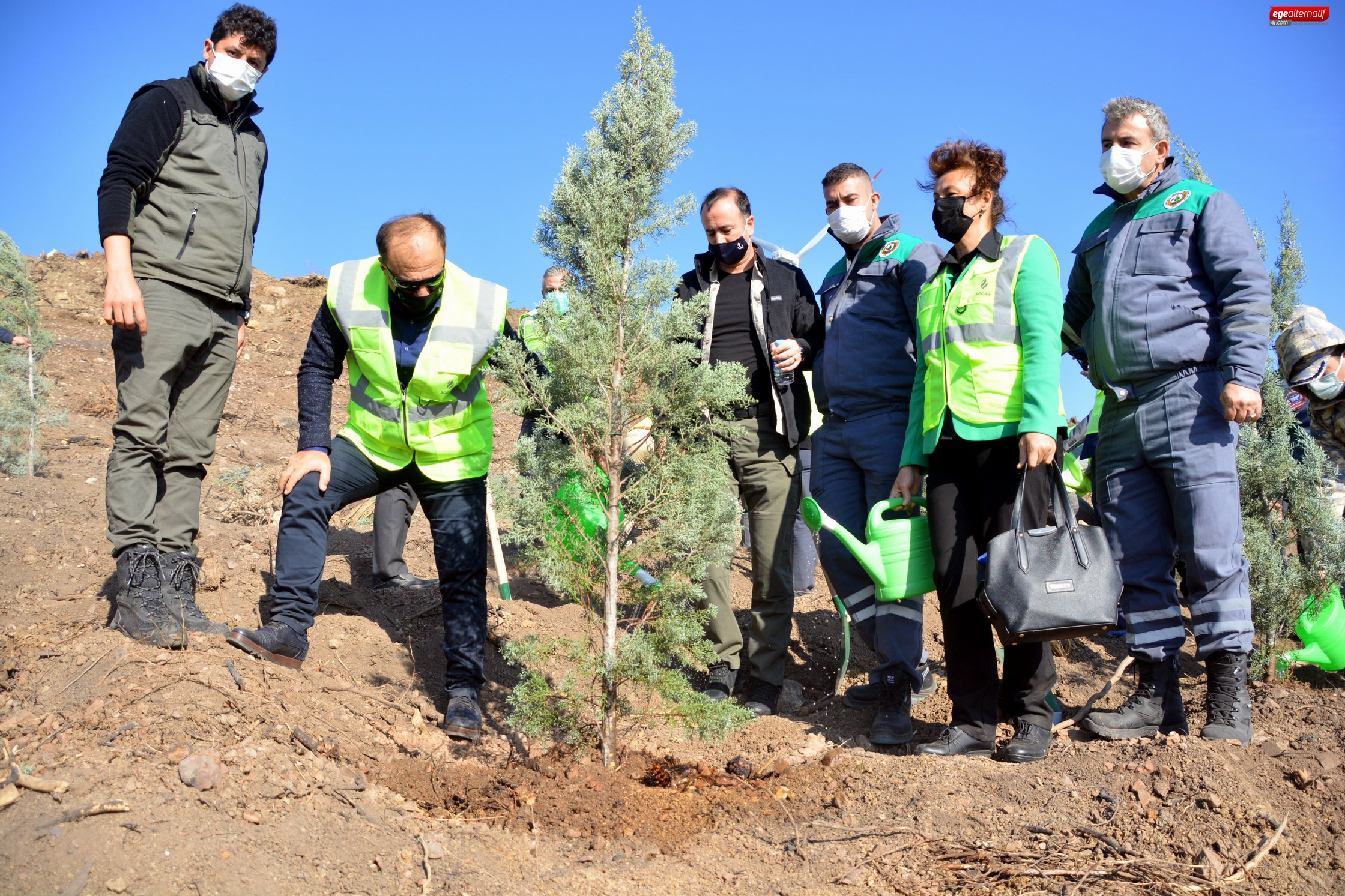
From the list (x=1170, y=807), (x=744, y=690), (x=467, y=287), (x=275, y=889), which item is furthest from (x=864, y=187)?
(x=275, y=889)

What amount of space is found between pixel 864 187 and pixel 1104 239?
3.77 feet

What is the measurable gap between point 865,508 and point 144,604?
315cm

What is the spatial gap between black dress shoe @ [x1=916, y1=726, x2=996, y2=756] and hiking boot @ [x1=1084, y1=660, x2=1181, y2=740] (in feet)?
1.55

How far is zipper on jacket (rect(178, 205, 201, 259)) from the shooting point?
369cm

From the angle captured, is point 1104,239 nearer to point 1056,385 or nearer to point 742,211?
point 1056,385

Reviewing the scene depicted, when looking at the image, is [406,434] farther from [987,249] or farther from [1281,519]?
[1281,519]

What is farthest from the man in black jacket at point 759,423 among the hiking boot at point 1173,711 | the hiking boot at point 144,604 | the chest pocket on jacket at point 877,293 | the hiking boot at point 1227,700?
the hiking boot at point 144,604

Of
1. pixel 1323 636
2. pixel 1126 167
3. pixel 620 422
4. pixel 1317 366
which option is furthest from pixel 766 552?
pixel 1317 366

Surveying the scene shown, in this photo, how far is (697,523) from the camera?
3.26 m

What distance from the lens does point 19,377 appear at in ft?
29.3

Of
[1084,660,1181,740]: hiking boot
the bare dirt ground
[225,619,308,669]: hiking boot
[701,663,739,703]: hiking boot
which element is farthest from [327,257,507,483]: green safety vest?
[1084,660,1181,740]: hiking boot

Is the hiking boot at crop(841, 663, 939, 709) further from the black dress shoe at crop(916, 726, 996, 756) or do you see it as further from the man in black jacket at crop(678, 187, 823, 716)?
the black dress shoe at crop(916, 726, 996, 756)

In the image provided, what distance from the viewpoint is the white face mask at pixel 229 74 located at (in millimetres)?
3734

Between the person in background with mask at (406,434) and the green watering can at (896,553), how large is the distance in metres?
1.58
